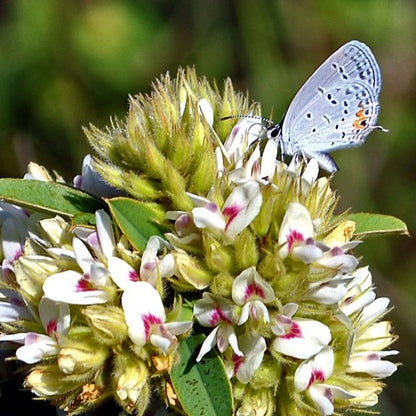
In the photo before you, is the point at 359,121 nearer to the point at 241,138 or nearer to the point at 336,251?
the point at 241,138

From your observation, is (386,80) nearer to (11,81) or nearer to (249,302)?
(11,81)

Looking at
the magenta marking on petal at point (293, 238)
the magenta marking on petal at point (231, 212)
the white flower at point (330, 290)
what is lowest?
the white flower at point (330, 290)

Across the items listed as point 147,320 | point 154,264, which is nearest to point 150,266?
point 154,264

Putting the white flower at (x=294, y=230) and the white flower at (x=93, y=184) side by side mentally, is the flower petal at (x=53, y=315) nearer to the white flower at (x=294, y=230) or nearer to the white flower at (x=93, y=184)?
the white flower at (x=93, y=184)

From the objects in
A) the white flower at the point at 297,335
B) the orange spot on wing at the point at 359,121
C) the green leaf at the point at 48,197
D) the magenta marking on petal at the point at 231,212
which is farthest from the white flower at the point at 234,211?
the orange spot on wing at the point at 359,121

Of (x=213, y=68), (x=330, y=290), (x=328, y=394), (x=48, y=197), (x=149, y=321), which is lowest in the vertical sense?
(x=213, y=68)
